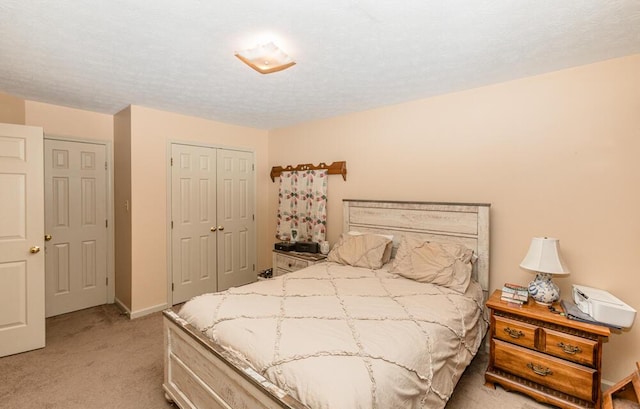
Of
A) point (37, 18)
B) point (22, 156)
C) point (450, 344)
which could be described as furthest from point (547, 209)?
point (22, 156)

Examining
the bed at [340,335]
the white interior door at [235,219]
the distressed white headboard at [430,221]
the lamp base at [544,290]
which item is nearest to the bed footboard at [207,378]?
the bed at [340,335]

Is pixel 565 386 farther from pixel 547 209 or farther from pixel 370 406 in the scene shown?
pixel 370 406

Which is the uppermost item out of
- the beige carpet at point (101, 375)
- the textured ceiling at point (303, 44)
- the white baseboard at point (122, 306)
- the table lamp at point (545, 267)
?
the textured ceiling at point (303, 44)

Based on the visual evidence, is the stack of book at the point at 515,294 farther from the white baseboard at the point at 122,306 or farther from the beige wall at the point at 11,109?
the beige wall at the point at 11,109

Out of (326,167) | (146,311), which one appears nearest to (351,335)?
(326,167)

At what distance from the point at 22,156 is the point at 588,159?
15.3ft

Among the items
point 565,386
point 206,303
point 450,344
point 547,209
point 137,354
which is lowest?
point 137,354

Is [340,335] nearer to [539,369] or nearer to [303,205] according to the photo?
[539,369]

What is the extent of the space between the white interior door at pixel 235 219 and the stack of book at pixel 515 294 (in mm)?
3396

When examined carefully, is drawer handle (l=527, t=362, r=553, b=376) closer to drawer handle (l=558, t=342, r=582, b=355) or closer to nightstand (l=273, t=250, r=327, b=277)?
drawer handle (l=558, t=342, r=582, b=355)

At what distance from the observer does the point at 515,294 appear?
2268mm

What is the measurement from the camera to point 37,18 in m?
1.69

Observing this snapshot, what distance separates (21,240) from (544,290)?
4.35 m

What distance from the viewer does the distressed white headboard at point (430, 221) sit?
2658mm
